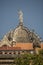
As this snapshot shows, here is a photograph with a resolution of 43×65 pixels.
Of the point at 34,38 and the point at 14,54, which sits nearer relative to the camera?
the point at 14,54

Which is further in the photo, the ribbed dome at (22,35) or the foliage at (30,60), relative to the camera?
the ribbed dome at (22,35)

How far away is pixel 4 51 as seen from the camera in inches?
1427

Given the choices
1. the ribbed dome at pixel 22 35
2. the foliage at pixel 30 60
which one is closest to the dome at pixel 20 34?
the ribbed dome at pixel 22 35

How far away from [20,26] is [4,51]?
18.6m

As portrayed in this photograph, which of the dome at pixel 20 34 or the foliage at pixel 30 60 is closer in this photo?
the foliage at pixel 30 60

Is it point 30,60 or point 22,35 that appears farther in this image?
point 22,35

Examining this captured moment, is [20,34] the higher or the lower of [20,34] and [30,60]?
the higher

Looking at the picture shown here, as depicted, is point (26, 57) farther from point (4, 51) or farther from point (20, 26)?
point (20, 26)

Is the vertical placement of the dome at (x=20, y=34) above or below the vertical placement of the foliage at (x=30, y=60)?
above

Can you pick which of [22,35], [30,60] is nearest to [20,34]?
[22,35]

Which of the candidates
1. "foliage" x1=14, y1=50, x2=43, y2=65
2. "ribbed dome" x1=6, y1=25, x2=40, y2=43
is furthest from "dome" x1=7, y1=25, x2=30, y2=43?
"foliage" x1=14, y1=50, x2=43, y2=65

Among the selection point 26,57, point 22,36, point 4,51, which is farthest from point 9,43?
point 26,57

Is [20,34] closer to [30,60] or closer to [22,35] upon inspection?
[22,35]

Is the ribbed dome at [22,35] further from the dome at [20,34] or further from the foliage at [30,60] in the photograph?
the foliage at [30,60]
